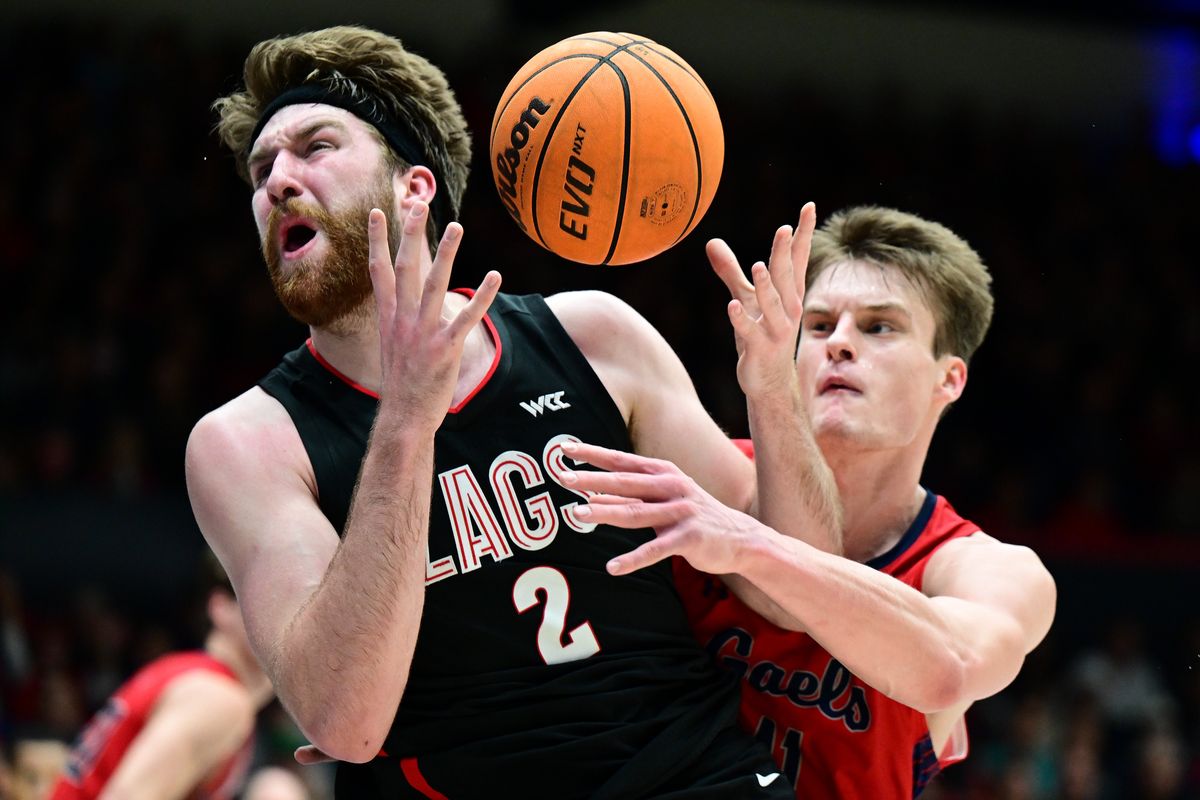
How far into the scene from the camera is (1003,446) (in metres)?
11.9

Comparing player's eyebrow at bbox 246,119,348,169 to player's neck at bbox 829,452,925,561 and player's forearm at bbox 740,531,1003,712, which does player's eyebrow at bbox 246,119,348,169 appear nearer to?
player's forearm at bbox 740,531,1003,712

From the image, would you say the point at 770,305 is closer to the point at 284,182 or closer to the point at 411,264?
the point at 411,264

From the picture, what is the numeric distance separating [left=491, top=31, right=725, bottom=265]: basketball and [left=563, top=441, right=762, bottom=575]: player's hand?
2.22ft

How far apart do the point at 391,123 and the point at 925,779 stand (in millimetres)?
2156

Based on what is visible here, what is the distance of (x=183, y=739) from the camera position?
16.8ft

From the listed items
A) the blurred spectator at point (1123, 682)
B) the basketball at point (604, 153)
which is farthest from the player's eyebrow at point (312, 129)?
the blurred spectator at point (1123, 682)

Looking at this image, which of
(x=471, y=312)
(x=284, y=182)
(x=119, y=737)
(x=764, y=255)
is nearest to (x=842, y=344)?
(x=471, y=312)

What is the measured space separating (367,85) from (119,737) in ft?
9.84

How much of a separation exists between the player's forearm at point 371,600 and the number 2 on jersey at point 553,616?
0.40 m

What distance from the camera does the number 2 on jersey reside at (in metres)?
3.12

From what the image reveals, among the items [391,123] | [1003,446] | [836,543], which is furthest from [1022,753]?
[391,123]

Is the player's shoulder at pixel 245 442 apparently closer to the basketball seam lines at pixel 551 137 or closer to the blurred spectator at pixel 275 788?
the basketball seam lines at pixel 551 137

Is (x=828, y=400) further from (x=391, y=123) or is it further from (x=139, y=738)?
(x=139, y=738)

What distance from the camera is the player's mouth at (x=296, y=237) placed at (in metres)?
3.18
